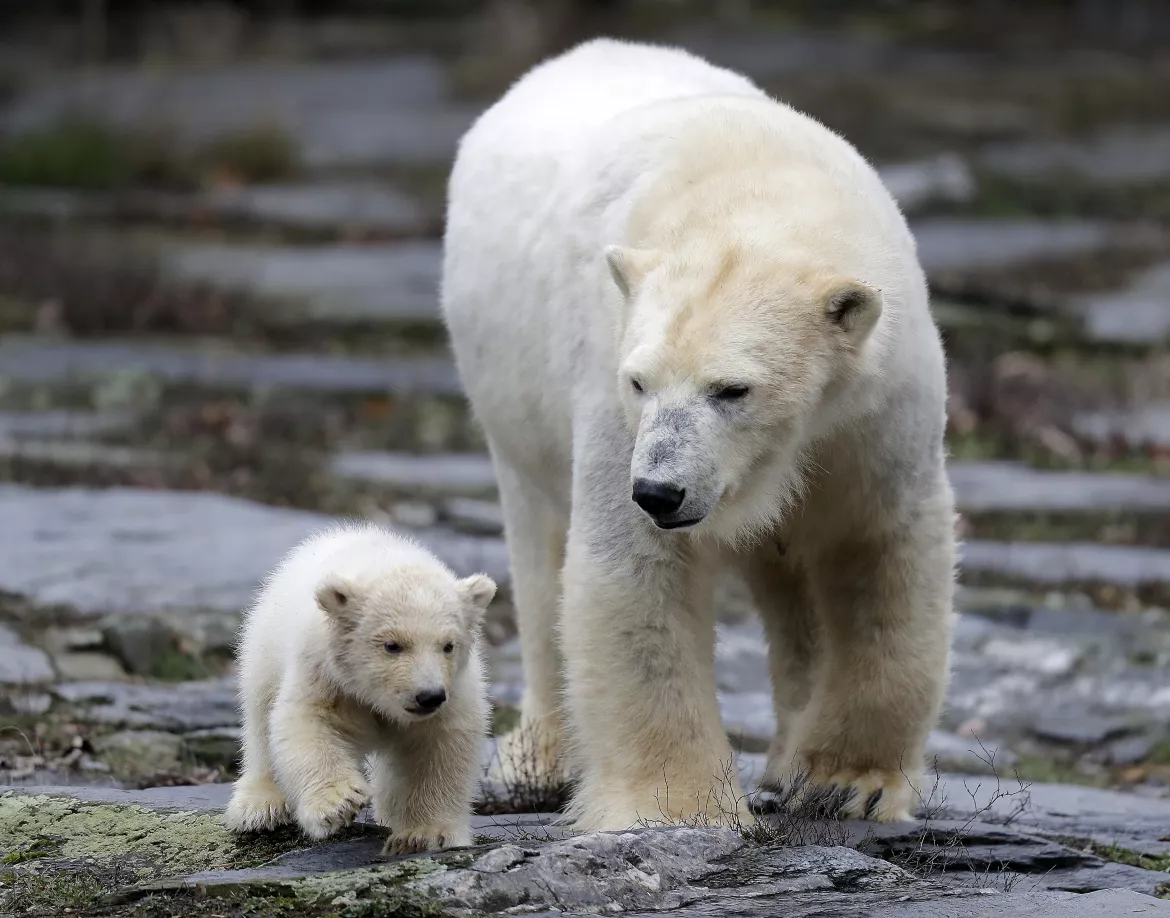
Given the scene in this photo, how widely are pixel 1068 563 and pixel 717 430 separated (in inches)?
222

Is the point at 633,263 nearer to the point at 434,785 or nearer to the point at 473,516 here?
the point at 434,785

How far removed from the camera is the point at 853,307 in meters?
4.37

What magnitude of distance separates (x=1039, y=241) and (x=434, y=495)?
10498mm

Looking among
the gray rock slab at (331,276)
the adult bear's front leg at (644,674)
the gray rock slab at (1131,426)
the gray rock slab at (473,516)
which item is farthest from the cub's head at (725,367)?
the gray rock slab at (331,276)

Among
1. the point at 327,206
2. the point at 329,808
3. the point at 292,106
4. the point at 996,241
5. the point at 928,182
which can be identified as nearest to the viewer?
the point at 329,808

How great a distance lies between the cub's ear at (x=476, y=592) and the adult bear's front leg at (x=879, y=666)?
1.18 m

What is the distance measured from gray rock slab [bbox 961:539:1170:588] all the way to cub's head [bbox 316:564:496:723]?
529 centimetres

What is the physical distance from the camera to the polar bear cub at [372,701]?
423 cm

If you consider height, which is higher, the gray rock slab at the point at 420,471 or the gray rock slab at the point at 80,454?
the gray rock slab at the point at 80,454

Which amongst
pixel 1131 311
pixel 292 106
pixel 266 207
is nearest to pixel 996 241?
pixel 1131 311

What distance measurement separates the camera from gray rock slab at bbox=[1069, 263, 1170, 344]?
1534 centimetres

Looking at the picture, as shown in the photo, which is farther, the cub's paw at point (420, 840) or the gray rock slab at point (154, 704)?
the gray rock slab at point (154, 704)

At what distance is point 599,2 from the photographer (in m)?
27.1

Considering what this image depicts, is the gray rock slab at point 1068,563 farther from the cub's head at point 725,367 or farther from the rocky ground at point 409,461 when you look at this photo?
the cub's head at point 725,367
